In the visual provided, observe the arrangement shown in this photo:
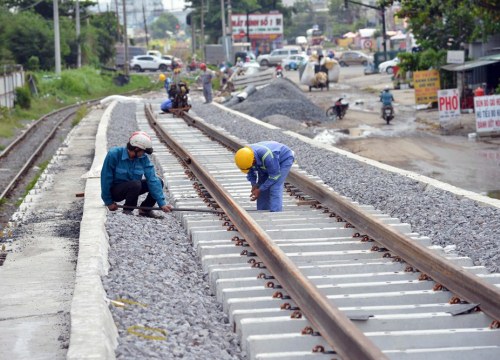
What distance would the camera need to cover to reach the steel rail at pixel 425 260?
7.48m

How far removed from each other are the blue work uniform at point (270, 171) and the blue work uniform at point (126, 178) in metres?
1.15

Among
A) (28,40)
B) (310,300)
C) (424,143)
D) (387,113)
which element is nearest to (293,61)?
(28,40)

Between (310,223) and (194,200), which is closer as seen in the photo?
(310,223)

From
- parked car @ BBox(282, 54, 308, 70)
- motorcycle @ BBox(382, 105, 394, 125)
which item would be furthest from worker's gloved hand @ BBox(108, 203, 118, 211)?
parked car @ BBox(282, 54, 308, 70)

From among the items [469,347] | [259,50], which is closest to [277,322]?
[469,347]

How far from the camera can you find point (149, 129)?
29.8m

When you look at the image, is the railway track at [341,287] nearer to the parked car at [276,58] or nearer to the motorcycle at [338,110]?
the motorcycle at [338,110]

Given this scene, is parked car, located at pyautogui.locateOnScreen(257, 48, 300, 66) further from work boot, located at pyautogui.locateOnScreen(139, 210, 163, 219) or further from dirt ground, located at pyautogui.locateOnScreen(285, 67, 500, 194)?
work boot, located at pyautogui.locateOnScreen(139, 210, 163, 219)

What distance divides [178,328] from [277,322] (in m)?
0.74

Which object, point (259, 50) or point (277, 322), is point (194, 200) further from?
point (259, 50)

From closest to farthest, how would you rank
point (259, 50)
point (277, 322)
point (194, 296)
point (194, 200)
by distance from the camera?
point (277, 322) → point (194, 296) → point (194, 200) → point (259, 50)

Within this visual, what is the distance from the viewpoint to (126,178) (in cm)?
1248

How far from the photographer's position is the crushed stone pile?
1457 inches

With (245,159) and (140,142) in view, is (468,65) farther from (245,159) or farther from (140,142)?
(140,142)
